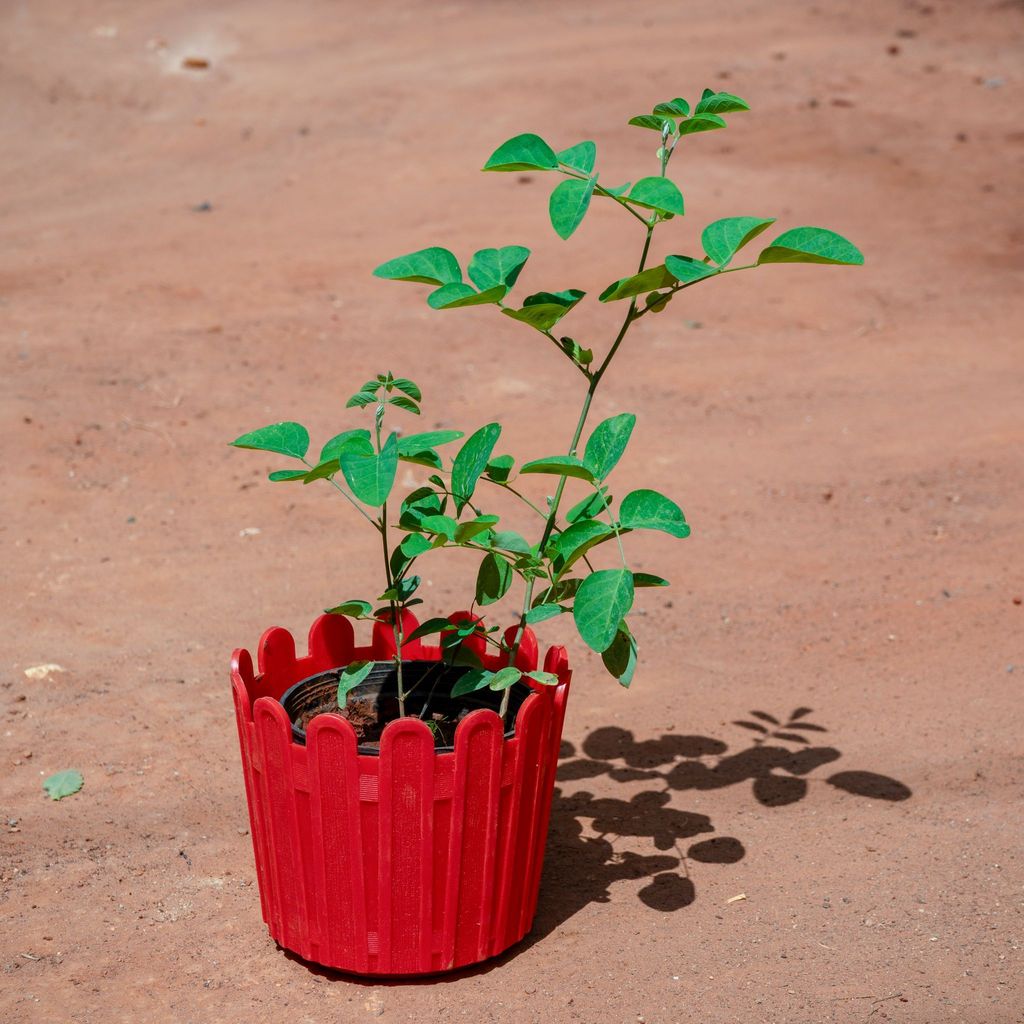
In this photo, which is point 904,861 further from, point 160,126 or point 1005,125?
point 160,126

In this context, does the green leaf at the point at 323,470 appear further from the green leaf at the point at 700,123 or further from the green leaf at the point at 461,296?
the green leaf at the point at 700,123

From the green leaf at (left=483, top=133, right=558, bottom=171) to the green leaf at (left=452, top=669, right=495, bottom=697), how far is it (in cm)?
91

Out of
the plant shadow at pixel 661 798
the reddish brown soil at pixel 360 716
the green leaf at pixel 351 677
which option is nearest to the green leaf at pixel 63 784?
the reddish brown soil at pixel 360 716

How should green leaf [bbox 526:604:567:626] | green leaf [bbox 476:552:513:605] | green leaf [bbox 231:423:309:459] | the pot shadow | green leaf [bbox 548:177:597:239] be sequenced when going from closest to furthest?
1. green leaf [bbox 548:177:597:239]
2. green leaf [bbox 231:423:309:459]
3. green leaf [bbox 526:604:567:626]
4. green leaf [bbox 476:552:513:605]
5. the pot shadow

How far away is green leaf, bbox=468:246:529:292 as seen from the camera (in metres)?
2.23

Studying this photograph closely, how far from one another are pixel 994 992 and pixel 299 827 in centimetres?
137

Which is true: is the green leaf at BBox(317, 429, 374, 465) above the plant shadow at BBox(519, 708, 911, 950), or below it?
above

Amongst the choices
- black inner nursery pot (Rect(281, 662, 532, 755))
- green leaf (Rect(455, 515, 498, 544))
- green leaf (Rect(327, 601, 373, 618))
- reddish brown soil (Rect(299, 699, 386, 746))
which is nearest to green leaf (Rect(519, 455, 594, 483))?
green leaf (Rect(455, 515, 498, 544))

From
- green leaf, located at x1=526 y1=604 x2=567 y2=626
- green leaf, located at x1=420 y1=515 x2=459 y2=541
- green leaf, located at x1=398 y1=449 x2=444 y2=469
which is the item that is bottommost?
green leaf, located at x1=526 y1=604 x2=567 y2=626

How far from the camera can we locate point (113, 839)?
9.68 feet

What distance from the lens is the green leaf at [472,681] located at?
7.66ft

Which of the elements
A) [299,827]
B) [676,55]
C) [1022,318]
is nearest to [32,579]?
[299,827]

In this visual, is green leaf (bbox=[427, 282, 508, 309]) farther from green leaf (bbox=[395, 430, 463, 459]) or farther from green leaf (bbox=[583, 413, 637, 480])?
green leaf (bbox=[583, 413, 637, 480])

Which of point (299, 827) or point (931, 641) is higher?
point (299, 827)
